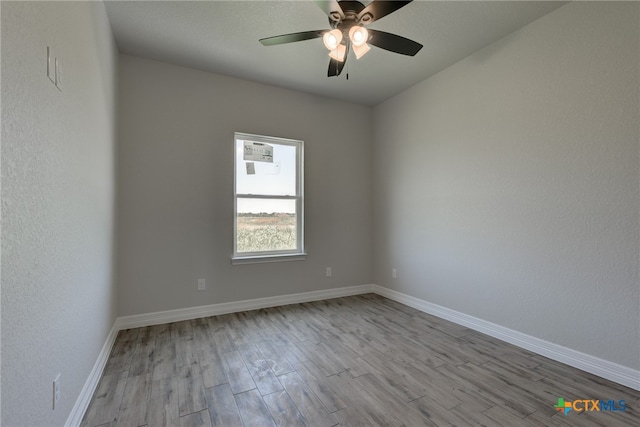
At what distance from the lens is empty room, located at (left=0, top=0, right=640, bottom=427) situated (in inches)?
55.2

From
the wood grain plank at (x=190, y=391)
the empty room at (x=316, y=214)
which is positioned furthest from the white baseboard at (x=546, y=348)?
the wood grain plank at (x=190, y=391)

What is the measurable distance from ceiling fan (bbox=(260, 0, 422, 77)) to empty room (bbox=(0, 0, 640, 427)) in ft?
0.06

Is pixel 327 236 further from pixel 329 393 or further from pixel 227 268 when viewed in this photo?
pixel 329 393

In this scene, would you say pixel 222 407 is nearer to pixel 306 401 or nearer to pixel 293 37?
pixel 306 401

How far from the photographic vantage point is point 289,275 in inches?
148

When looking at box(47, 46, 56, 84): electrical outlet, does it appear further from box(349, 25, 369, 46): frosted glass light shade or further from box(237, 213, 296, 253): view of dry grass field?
box(237, 213, 296, 253): view of dry grass field

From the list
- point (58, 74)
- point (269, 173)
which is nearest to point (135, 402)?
point (58, 74)

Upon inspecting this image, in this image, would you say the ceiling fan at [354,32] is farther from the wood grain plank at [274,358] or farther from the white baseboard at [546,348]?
the white baseboard at [546,348]

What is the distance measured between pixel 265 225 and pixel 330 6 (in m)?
2.49

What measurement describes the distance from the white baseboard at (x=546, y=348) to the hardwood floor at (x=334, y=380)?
2.6 inches

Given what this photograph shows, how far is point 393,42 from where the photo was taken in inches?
82.2

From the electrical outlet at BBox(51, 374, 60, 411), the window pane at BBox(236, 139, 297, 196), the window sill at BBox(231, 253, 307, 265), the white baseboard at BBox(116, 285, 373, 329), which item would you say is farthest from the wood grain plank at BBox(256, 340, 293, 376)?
the window pane at BBox(236, 139, 297, 196)

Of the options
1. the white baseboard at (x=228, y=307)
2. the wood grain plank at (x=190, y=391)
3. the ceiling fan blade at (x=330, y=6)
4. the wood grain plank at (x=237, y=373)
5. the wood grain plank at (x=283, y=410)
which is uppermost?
the ceiling fan blade at (x=330, y=6)

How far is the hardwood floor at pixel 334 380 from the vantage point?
1649 millimetres
